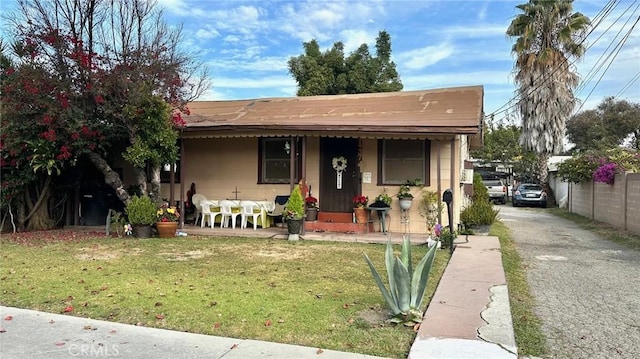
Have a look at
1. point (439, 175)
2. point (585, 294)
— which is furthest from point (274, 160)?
point (585, 294)

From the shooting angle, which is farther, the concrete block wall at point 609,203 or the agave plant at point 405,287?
the concrete block wall at point 609,203

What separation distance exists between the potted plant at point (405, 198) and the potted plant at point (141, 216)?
209 inches

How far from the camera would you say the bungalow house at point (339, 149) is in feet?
32.8

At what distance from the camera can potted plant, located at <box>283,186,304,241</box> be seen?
9.62 m

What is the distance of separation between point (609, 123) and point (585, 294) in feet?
127

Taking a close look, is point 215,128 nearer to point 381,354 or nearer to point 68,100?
point 68,100

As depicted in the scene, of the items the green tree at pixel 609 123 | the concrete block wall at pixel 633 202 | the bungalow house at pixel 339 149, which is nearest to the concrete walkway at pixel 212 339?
the bungalow house at pixel 339 149

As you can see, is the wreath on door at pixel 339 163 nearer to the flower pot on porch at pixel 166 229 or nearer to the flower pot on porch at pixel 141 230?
the flower pot on porch at pixel 166 229

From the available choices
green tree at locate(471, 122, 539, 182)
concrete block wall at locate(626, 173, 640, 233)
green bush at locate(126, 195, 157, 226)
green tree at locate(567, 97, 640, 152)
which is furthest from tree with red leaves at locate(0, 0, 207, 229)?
green tree at locate(567, 97, 640, 152)

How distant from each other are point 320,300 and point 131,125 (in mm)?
6499

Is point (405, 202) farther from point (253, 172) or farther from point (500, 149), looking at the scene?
point (500, 149)

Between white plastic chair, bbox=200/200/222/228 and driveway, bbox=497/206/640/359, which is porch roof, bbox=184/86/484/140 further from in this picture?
driveway, bbox=497/206/640/359

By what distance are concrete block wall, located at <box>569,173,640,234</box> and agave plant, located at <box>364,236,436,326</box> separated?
9417 mm

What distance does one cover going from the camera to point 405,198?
1019cm
